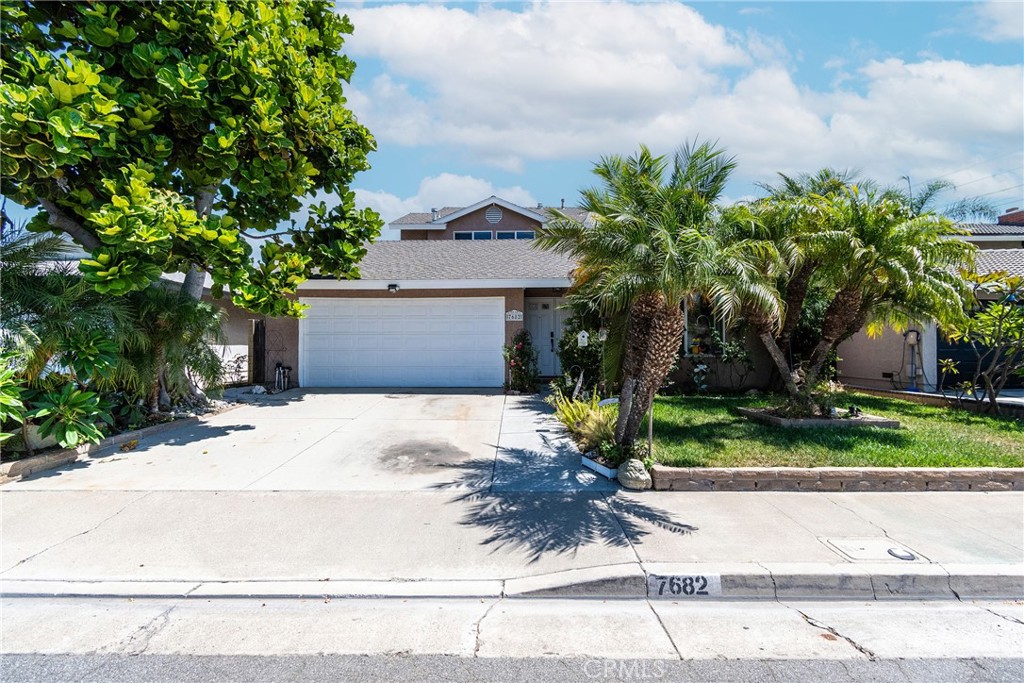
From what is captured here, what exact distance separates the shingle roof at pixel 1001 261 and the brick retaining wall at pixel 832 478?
28.3 ft

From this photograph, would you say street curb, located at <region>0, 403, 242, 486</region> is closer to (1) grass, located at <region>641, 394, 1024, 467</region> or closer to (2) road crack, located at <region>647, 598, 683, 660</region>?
(2) road crack, located at <region>647, 598, 683, 660</region>

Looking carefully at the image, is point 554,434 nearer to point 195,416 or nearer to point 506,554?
point 506,554

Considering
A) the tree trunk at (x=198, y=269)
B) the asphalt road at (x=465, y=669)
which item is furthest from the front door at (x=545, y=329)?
the asphalt road at (x=465, y=669)

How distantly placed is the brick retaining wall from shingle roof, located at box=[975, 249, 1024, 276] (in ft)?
28.3

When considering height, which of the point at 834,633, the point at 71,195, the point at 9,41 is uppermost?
the point at 9,41

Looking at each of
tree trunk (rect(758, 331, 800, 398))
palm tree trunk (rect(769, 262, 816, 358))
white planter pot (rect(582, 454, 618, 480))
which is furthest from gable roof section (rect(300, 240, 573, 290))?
white planter pot (rect(582, 454, 618, 480))

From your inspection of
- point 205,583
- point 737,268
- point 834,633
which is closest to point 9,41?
point 205,583

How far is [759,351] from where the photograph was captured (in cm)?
1402

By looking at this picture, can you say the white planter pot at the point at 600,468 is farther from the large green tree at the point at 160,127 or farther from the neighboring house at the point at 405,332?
the neighboring house at the point at 405,332

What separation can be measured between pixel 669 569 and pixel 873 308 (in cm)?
775

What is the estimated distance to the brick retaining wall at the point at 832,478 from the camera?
6672mm

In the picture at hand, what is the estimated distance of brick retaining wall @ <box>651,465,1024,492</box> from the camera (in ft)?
21.9

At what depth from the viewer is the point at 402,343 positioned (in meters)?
14.9

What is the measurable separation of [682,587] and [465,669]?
191 cm
